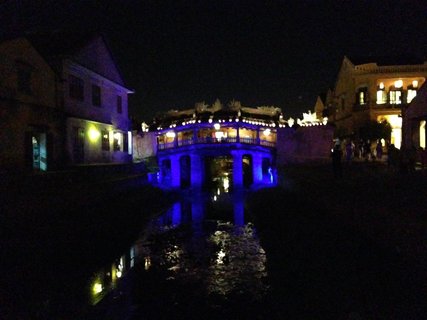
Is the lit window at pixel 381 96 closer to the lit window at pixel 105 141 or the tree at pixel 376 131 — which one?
the tree at pixel 376 131

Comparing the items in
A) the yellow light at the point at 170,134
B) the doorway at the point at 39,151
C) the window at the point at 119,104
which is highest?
the window at the point at 119,104

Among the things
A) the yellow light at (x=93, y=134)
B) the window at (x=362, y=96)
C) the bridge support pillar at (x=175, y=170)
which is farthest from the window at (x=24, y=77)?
the window at (x=362, y=96)

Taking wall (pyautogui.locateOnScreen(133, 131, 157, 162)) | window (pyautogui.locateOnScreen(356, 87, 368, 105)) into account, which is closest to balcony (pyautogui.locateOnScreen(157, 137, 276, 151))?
wall (pyautogui.locateOnScreen(133, 131, 157, 162))

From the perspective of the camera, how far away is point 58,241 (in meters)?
14.4

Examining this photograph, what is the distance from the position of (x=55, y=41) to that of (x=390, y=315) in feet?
86.2

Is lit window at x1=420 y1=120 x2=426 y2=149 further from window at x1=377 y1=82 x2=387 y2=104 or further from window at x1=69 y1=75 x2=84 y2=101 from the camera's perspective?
window at x1=69 y1=75 x2=84 y2=101

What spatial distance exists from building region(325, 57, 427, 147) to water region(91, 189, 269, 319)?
24.3 metres

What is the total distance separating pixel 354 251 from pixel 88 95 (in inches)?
830

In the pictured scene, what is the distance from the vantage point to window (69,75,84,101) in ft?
81.8

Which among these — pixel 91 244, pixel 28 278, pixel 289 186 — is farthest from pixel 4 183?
pixel 289 186

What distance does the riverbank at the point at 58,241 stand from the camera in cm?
979

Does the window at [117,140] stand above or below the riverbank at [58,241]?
above

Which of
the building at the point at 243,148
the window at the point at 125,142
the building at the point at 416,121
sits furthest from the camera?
the building at the point at 243,148

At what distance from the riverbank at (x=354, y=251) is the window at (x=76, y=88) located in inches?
573
